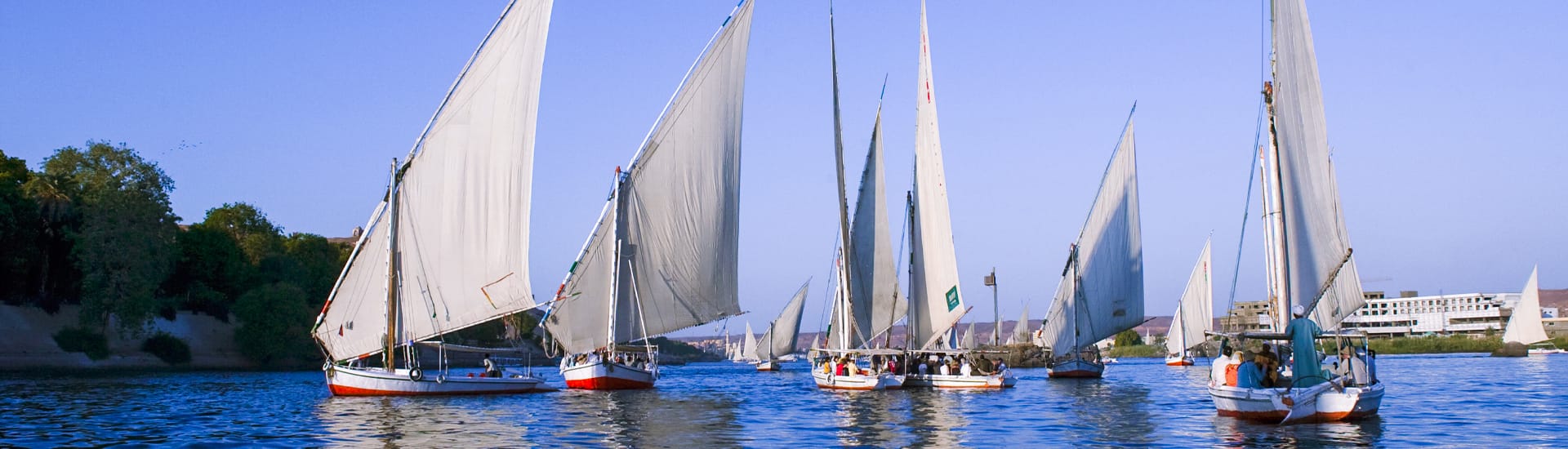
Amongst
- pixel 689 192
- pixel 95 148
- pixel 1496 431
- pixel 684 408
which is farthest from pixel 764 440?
pixel 95 148

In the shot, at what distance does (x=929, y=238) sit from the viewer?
2083 inches

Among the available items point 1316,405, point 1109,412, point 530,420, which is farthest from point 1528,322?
point 530,420

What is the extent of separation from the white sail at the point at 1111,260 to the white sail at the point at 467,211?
3664 cm

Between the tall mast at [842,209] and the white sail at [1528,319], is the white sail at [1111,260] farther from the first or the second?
the white sail at [1528,319]

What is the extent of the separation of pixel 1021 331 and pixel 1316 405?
11119 centimetres

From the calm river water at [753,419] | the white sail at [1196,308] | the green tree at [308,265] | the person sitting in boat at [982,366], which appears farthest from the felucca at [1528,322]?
the green tree at [308,265]

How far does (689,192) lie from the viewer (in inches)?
2104

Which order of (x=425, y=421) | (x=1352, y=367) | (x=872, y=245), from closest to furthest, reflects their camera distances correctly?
(x=1352, y=367)
(x=425, y=421)
(x=872, y=245)

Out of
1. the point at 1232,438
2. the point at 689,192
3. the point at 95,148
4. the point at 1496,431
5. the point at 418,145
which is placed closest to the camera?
the point at 1232,438

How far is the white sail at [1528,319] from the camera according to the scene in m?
115

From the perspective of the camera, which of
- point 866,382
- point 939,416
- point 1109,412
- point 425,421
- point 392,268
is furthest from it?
point 866,382

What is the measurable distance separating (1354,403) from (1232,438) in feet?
14.1

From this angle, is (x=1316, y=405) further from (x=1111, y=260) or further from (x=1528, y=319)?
(x=1528, y=319)

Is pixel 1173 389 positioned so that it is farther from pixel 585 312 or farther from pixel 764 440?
pixel 764 440
